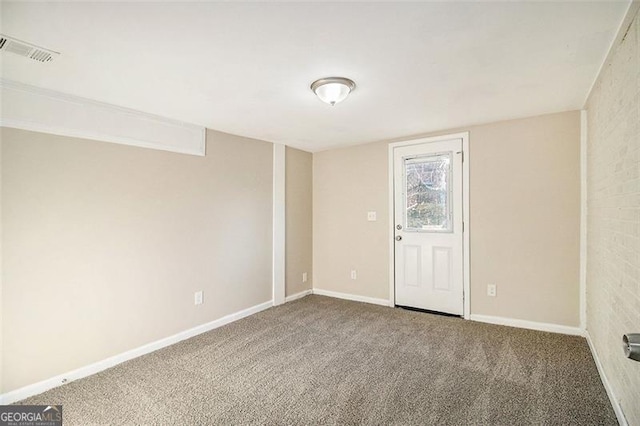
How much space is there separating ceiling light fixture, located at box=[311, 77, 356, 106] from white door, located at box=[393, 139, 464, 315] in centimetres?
190

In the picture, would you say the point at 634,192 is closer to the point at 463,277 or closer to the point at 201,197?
the point at 463,277

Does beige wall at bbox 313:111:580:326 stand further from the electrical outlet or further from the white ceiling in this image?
the white ceiling

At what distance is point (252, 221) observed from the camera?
12.7 ft

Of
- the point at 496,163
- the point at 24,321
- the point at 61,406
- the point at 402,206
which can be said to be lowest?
the point at 61,406

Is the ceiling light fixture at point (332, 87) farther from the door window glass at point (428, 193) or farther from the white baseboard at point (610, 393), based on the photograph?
the white baseboard at point (610, 393)

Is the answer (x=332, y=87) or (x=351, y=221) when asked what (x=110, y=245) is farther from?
(x=351, y=221)

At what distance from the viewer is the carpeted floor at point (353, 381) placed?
1878 mm

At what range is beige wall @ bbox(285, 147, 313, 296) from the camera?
440 cm

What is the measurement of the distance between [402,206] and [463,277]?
1113 millimetres

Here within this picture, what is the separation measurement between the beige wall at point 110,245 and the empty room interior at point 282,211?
0.02 meters

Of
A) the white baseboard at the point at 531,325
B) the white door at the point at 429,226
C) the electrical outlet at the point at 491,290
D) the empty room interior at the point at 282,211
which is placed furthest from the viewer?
the white door at the point at 429,226

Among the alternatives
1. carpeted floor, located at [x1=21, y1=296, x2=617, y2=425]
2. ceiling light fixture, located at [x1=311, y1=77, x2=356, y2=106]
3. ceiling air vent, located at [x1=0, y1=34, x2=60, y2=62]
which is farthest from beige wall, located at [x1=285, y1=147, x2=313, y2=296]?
ceiling air vent, located at [x1=0, y1=34, x2=60, y2=62]

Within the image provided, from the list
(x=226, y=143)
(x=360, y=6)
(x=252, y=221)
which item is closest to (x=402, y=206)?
(x=252, y=221)

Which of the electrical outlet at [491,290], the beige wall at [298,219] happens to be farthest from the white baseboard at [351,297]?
the electrical outlet at [491,290]
